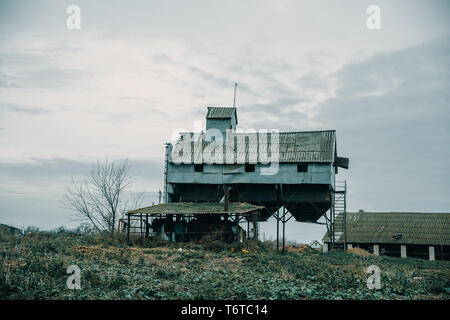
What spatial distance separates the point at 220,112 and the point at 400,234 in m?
23.2

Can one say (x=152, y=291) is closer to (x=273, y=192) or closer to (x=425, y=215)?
(x=273, y=192)

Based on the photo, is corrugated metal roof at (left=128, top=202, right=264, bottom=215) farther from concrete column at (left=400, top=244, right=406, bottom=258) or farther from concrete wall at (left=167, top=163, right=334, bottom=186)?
concrete column at (left=400, top=244, right=406, bottom=258)

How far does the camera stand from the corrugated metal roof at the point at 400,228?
153ft

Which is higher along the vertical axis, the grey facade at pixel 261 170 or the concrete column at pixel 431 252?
the grey facade at pixel 261 170

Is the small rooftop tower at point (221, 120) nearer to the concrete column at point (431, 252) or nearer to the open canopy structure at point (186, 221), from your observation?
the open canopy structure at point (186, 221)

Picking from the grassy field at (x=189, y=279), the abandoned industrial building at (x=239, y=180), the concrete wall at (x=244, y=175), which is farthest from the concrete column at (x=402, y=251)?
the grassy field at (x=189, y=279)

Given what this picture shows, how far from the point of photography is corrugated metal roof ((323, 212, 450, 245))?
153ft

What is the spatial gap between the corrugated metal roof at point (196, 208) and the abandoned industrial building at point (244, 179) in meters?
0.09

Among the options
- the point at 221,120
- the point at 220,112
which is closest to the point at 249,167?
the point at 221,120

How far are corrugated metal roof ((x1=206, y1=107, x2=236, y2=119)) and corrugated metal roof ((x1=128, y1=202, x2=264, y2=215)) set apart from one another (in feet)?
29.5

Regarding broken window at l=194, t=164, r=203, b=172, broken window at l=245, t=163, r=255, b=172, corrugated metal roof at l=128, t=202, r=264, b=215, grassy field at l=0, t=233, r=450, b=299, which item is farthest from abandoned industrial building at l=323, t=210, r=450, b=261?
grassy field at l=0, t=233, r=450, b=299

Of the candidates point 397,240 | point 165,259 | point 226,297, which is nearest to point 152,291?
point 226,297

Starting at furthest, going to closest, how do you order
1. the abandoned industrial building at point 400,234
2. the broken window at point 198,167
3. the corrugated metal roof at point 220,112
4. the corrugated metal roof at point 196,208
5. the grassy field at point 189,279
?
the abandoned industrial building at point 400,234 → the corrugated metal roof at point 220,112 → the broken window at point 198,167 → the corrugated metal roof at point 196,208 → the grassy field at point 189,279
